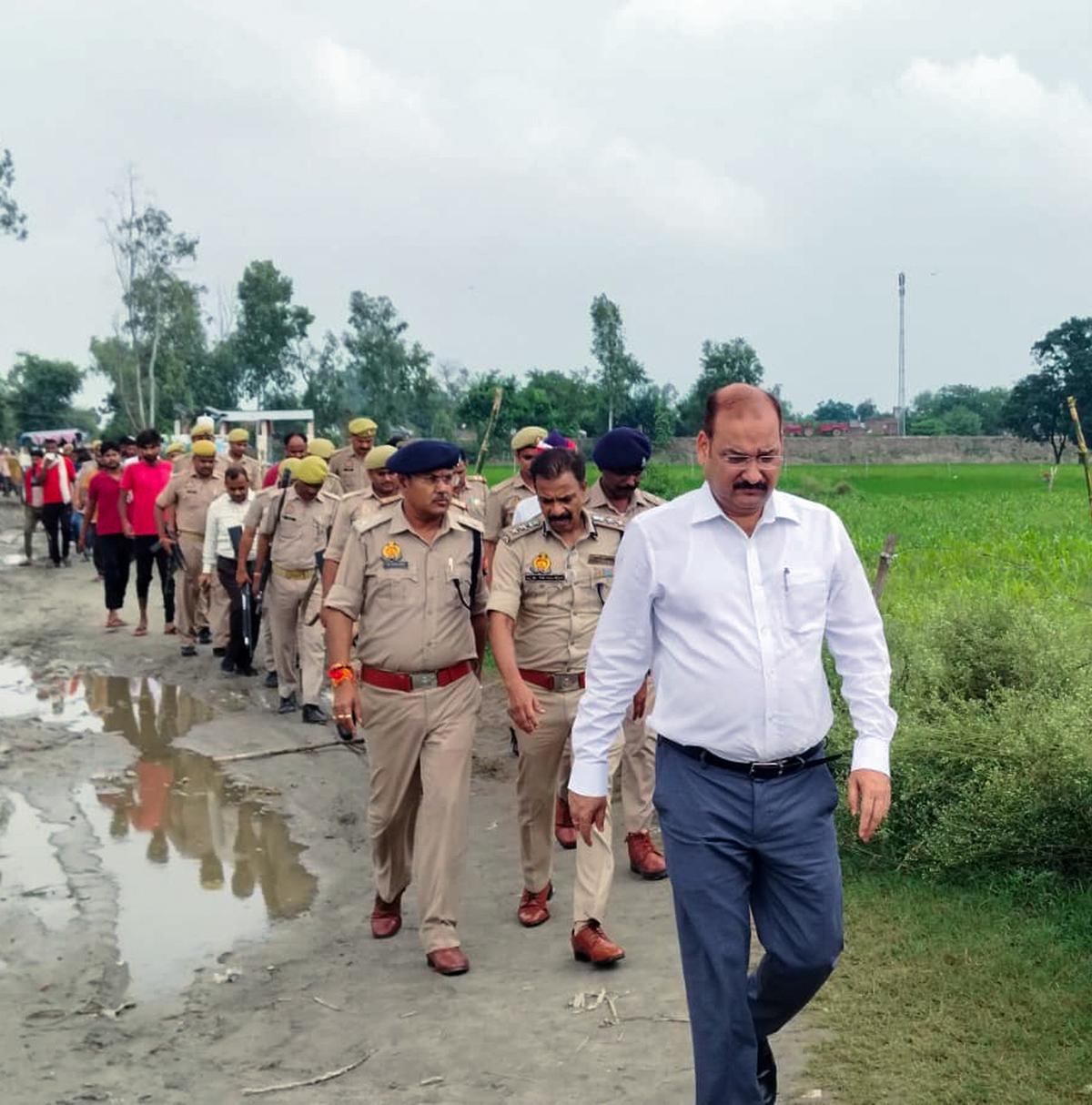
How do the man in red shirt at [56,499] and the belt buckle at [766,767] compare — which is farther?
the man in red shirt at [56,499]

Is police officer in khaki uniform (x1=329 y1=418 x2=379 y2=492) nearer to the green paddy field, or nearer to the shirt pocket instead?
the green paddy field

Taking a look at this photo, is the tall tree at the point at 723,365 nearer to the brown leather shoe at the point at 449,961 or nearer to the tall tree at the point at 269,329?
the tall tree at the point at 269,329

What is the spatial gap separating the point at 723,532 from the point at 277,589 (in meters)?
7.02

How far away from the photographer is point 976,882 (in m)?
5.78

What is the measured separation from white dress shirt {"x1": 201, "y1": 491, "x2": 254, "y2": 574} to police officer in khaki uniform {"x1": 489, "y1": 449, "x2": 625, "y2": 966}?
20.6 feet

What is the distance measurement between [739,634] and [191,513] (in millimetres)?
9961

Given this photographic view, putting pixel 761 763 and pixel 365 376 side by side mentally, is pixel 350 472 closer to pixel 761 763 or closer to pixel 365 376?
pixel 761 763

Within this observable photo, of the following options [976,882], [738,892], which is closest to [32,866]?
[976,882]

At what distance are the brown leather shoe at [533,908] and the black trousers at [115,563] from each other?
31.1 feet

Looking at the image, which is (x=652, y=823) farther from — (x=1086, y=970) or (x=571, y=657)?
(x=1086, y=970)

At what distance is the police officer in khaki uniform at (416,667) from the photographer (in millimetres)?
5598

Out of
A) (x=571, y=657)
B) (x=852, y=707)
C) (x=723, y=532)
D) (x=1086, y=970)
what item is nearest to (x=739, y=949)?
(x=852, y=707)

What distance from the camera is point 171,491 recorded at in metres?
13.0

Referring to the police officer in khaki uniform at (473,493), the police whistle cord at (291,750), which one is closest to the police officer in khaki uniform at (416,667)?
the police whistle cord at (291,750)
